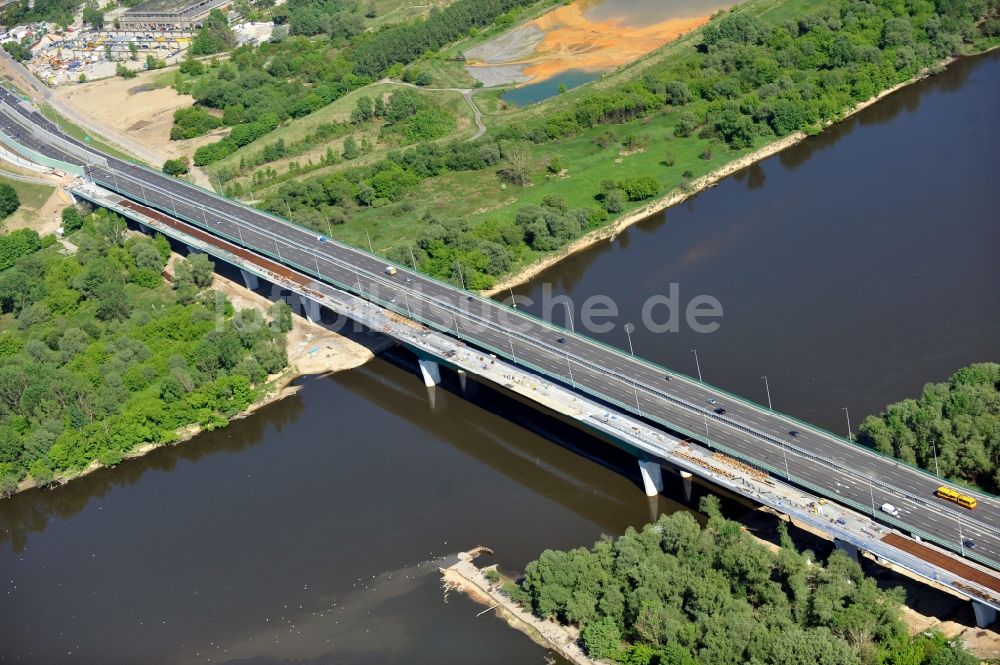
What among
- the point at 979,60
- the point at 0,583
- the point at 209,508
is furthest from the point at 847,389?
the point at 979,60

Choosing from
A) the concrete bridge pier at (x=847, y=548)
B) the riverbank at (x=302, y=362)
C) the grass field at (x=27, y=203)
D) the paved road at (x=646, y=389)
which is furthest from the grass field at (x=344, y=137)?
the concrete bridge pier at (x=847, y=548)

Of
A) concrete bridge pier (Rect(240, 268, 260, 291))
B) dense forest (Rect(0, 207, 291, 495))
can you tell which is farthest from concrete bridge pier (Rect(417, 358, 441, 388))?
concrete bridge pier (Rect(240, 268, 260, 291))

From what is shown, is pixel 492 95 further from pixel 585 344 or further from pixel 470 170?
pixel 585 344

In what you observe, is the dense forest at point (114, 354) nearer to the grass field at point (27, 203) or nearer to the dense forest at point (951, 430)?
the grass field at point (27, 203)

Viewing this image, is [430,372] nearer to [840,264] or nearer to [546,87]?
[840,264]

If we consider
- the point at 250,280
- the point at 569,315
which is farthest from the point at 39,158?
the point at 569,315
